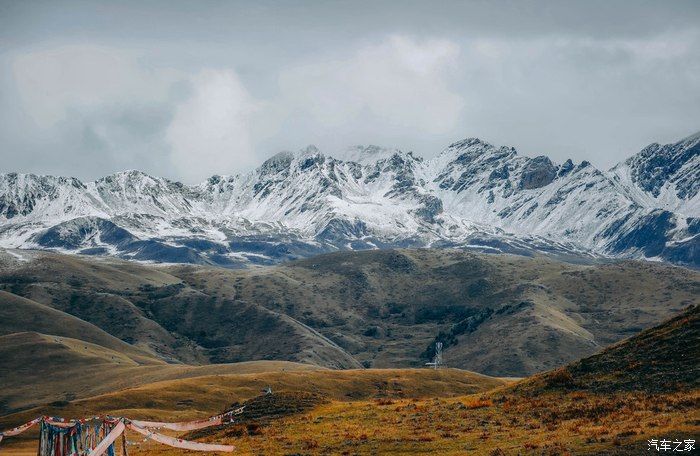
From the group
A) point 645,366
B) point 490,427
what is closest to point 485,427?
point 490,427

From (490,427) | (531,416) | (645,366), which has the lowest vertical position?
(490,427)

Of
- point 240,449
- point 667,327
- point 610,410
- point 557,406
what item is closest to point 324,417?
point 240,449

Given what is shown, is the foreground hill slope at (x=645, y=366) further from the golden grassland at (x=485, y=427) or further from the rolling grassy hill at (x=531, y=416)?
the golden grassland at (x=485, y=427)

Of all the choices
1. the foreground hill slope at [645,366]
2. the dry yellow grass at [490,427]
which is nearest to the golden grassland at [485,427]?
the dry yellow grass at [490,427]

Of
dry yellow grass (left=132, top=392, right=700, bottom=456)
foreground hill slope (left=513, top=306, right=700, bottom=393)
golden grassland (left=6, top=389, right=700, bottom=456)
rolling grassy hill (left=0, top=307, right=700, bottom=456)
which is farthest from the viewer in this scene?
foreground hill slope (left=513, top=306, right=700, bottom=393)

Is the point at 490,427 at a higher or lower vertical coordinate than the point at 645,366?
lower

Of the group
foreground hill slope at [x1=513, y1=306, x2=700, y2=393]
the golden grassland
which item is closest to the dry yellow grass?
the golden grassland

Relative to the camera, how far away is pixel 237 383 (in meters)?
186

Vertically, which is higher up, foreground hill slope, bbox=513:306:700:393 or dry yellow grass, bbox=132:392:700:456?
foreground hill slope, bbox=513:306:700:393

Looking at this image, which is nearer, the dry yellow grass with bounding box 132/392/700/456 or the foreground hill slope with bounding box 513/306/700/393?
the dry yellow grass with bounding box 132/392/700/456

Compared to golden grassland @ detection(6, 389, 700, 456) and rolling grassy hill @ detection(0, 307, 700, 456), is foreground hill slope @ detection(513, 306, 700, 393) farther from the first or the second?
golden grassland @ detection(6, 389, 700, 456)

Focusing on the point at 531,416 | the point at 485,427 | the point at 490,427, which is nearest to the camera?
the point at 490,427

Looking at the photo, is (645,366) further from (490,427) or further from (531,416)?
(490,427)

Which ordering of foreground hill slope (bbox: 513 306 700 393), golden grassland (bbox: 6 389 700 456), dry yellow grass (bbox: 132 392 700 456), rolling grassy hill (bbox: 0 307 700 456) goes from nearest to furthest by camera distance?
dry yellow grass (bbox: 132 392 700 456) < golden grassland (bbox: 6 389 700 456) < rolling grassy hill (bbox: 0 307 700 456) < foreground hill slope (bbox: 513 306 700 393)
